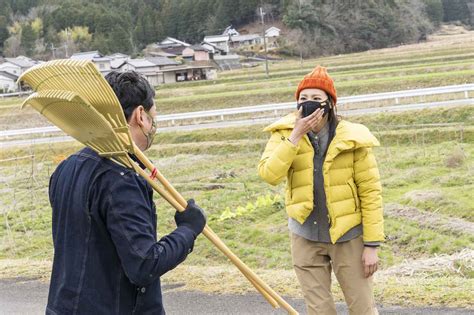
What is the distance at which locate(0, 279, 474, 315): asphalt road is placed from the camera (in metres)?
4.31

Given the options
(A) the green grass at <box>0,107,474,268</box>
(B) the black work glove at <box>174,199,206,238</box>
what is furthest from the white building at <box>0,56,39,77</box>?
(B) the black work glove at <box>174,199,206,238</box>

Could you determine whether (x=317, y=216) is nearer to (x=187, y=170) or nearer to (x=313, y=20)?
(x=187, y=170)

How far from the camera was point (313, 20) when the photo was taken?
5412 cm

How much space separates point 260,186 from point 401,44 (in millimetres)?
46034

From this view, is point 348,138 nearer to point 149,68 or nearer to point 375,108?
point 375,108

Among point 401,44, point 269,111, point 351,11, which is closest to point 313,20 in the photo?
point 351,11

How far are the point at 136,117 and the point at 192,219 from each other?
415 millimetres

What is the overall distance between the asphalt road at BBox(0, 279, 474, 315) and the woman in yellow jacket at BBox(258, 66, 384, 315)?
1130mm

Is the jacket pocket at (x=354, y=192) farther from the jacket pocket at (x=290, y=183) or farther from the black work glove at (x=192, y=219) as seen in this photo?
the black work glove at (x=192, y=219)

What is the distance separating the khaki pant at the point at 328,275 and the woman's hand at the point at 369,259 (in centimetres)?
3

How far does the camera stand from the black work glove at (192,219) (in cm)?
229

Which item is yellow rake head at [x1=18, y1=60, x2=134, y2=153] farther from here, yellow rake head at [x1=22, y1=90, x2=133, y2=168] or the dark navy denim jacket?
the dark navy denim jacket

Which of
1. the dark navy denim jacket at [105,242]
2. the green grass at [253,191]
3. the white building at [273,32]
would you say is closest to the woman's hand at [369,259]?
the dark navy denim jacket at [105,242]

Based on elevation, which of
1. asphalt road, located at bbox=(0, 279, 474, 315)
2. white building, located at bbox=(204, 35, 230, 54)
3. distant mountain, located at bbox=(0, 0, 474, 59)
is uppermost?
distant mountain, located at bbox=(0, 0, 474, 59)
